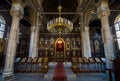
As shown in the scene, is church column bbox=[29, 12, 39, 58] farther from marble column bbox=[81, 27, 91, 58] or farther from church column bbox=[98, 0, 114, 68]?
church column bbox=[98, 0, 114, 68]

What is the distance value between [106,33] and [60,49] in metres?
9.69

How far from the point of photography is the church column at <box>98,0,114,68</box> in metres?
5.81

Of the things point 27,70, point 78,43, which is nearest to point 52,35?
point 78,43

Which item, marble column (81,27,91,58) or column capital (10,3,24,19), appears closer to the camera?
column capital (10,3,24,19)

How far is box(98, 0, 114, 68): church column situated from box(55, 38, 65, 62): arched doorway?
888 cm

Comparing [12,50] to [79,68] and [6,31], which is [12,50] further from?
[6,31]

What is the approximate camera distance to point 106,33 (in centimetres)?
613

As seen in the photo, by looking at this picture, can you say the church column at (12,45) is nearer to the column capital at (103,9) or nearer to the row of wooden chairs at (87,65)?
the row of wooden chairs at (87,65)

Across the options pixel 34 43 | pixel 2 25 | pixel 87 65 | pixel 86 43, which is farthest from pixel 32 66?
pixel 2 25

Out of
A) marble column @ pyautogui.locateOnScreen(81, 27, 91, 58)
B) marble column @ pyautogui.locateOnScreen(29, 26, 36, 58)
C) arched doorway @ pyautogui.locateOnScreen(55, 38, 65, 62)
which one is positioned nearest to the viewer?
marble column @ pyautogui.locateOnScreen(29, 26, 36, 58)

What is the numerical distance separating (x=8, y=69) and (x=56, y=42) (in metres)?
9.67

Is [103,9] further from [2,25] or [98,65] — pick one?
[2,25]

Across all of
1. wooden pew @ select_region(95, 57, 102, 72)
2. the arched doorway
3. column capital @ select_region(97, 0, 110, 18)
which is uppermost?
column capital @ select_region(97, 0, 110, 18)

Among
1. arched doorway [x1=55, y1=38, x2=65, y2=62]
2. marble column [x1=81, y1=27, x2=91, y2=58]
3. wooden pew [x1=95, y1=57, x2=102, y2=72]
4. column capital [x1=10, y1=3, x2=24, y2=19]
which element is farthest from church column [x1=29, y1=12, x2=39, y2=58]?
wooden pew [x1=95, y1=57, x2=102, y2=72]
